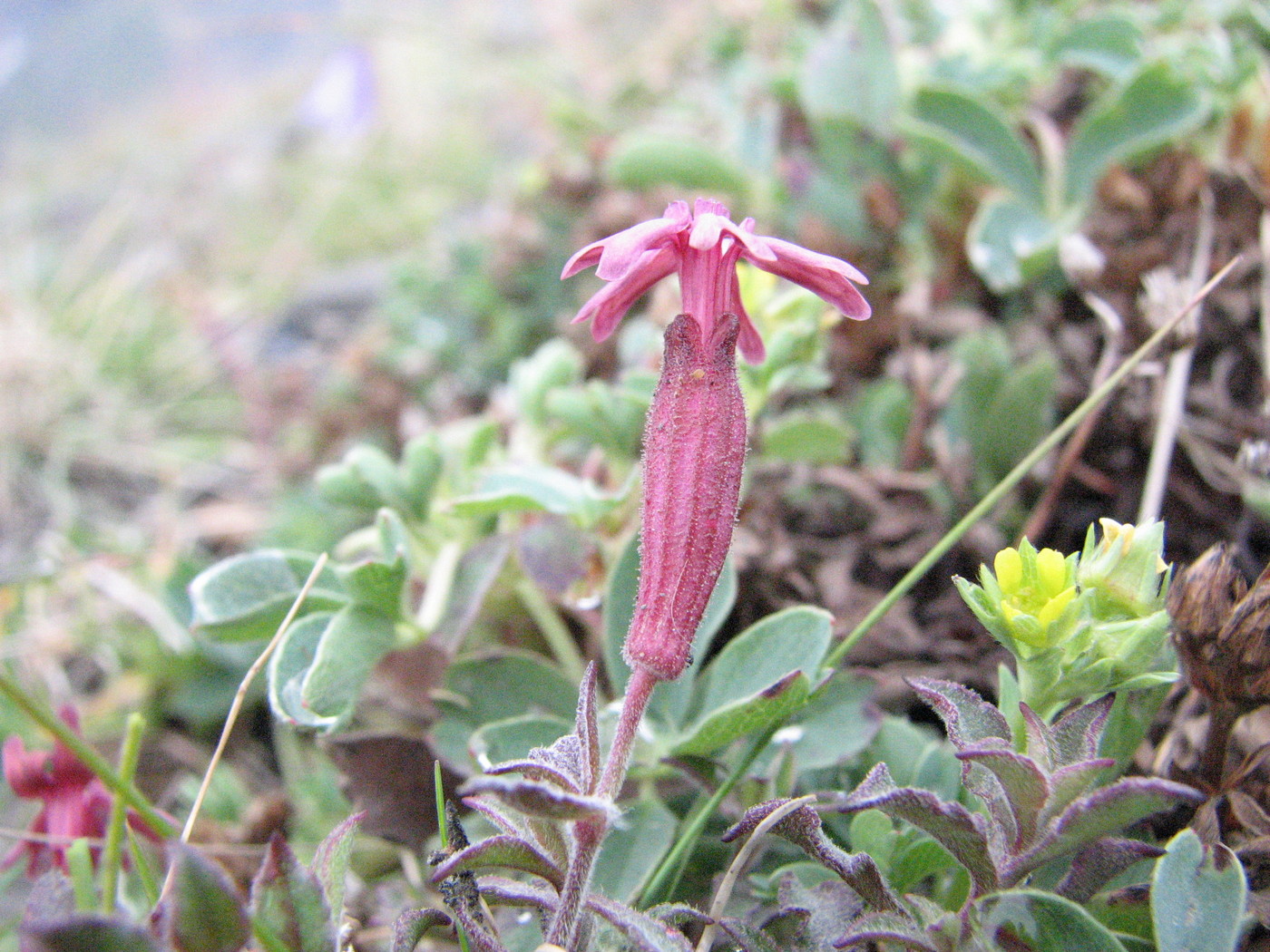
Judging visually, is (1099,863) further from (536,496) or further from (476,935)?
(536,496)

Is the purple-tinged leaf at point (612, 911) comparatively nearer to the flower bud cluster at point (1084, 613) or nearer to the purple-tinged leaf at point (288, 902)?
the purple-tinged leaf at point (288, 902)

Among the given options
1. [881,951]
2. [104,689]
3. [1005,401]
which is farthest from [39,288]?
[881,951]

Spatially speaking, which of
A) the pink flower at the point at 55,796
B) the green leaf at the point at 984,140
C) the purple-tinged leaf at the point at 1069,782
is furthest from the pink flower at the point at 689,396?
the green leaf at the point at 984,140

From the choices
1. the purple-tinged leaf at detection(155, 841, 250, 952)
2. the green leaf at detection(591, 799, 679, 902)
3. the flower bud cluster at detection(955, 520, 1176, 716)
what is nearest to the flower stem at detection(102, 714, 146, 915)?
the purple-tinged leaf at detection(155, 841, 250, 952)

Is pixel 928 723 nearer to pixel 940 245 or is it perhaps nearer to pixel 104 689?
A: pixel 940 245

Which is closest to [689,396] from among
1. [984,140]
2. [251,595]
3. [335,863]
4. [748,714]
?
[748,714]

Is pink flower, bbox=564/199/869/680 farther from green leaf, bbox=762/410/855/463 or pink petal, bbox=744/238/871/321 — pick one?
green leaf, bbox=762/410/855/463

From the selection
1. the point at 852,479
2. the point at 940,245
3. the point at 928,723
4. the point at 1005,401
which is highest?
the point at 940,245
